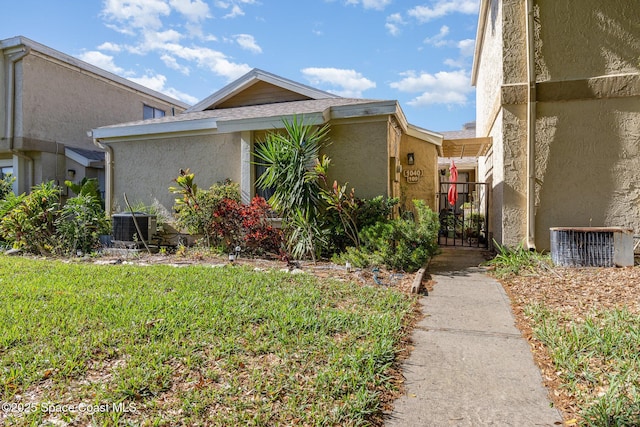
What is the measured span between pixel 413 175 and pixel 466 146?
2.09 m

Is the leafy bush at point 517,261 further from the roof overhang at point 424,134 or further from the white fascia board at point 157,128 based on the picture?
the white fascia board at point 157,128

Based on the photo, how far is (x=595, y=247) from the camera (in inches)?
264

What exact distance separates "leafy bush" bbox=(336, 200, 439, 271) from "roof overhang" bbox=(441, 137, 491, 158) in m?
4.03

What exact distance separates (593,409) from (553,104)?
6955mm

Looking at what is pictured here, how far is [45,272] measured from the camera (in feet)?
21.9

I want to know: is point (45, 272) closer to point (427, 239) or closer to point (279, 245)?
point (279, 245)

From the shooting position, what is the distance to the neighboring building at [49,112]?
13.8 metres

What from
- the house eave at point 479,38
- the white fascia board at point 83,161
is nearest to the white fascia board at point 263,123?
the house eave at point 479,38

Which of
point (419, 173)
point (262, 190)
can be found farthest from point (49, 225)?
point (419, 173)

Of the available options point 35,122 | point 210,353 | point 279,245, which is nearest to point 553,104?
point 279,245

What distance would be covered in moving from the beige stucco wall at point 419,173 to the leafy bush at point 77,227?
8.50m

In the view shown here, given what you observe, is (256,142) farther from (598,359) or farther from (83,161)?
(83,161)

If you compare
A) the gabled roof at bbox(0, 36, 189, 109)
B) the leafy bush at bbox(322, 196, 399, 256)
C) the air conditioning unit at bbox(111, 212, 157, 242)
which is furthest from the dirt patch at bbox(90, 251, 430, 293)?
the gabled roof at bbox(0, 36, 189, 109)

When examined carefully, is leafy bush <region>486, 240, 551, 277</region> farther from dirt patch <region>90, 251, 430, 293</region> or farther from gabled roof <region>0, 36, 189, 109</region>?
gabled roof <region>0, 36, 189, 109</region>
